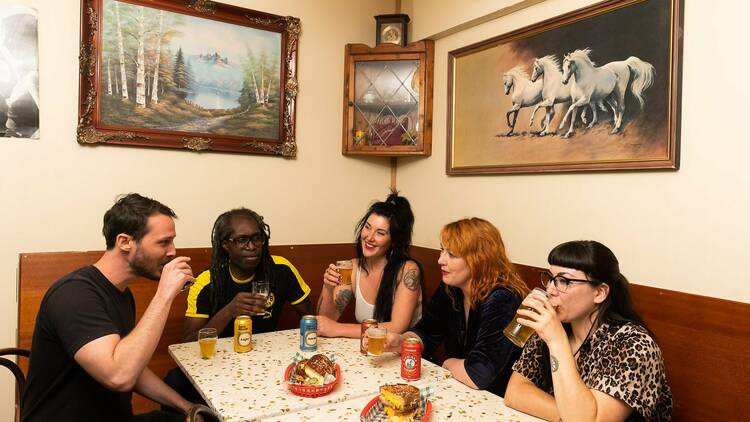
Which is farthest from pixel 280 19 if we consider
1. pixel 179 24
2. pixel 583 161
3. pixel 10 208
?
pixel 583 161

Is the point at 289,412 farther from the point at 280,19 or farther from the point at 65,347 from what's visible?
the point at 280,19

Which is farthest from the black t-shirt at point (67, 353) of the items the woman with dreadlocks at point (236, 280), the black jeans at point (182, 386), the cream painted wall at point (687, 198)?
the cream painted wall at point (687, 198)

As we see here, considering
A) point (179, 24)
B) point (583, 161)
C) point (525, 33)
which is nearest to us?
point (583, 161)

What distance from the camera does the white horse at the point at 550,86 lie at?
2.55 meters

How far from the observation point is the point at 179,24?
9.56 ft

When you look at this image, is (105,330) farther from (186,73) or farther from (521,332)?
(186,73)

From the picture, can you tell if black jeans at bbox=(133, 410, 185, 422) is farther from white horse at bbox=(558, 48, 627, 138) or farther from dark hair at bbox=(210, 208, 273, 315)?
white horse at bbox=(558, 48, 627, 138)

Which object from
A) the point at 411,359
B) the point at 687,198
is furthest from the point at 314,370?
the point at 687,198

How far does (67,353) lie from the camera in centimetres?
146

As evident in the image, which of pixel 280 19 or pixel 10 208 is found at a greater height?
pixel 280 19

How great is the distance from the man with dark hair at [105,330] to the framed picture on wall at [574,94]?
1.96 metres

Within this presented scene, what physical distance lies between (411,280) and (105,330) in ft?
4.43

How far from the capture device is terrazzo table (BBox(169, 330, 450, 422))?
142 centimetres

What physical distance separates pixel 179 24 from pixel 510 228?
238 centimetres
